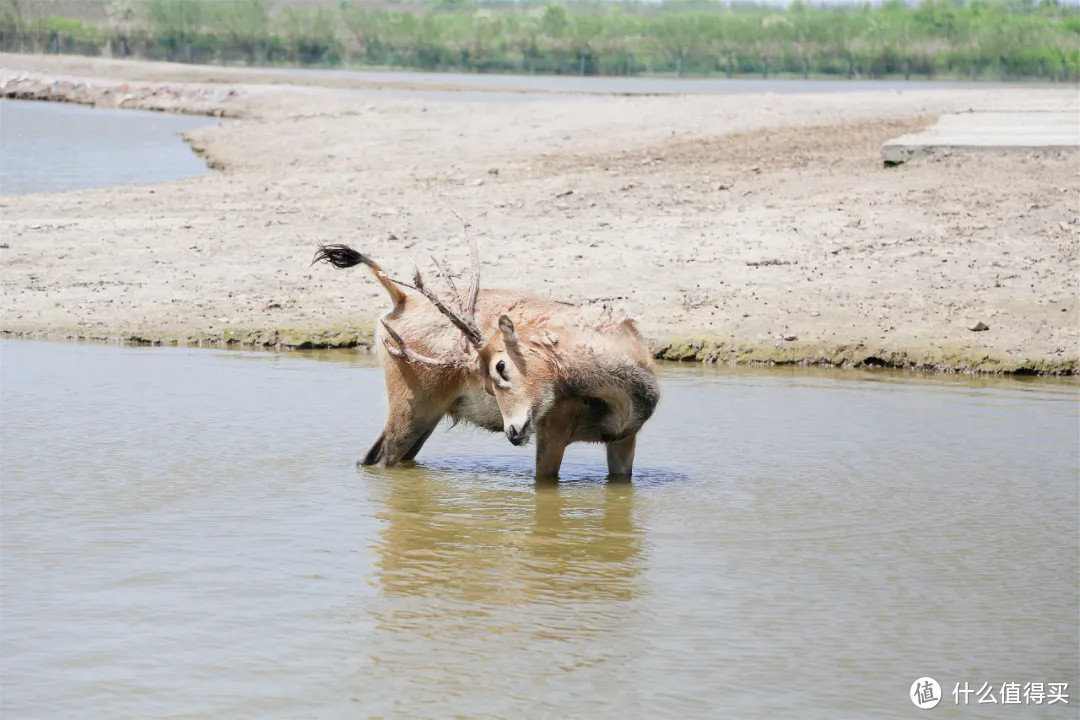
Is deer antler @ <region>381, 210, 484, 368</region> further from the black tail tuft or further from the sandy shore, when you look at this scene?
the sandy shore

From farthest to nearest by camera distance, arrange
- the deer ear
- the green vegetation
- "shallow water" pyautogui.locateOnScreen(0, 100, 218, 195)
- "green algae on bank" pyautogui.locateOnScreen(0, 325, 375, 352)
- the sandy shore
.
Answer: the green vegetation, "shallow water" pyautogui.locateOnScreen(0, 100, 218, 195), the sandy shore, "green algae on bank" pyautogui.locateOnScreen(0, 325, 375, 352), the deer ear

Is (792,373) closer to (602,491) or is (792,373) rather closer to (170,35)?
(602,491)

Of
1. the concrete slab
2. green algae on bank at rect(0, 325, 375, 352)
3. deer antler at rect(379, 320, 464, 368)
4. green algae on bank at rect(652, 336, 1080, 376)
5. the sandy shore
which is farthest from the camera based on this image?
the concrete slab

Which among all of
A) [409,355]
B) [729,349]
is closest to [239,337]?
[729,349]

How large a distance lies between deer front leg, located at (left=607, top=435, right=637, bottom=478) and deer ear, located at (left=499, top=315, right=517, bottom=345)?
3.25ft

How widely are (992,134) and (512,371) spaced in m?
12.9

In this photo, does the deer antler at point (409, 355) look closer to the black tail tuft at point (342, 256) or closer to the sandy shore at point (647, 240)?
the black tail tuft at point (342, 256)

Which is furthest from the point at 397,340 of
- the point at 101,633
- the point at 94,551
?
the point at 101,633

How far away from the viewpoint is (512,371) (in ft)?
26.2

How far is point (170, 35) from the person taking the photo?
7438 cm

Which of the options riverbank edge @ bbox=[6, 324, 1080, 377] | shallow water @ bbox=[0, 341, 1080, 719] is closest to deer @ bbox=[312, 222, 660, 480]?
shallow water @ bbox=[0, 341, 1080, 719]

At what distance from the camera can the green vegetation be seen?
6681 cm

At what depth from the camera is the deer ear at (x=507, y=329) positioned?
7.85 meters

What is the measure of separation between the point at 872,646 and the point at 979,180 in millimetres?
11685
